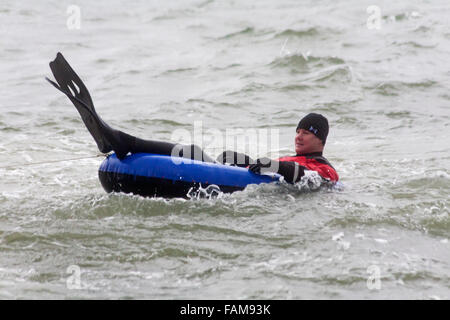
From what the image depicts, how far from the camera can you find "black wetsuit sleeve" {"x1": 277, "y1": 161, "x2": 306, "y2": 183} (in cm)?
665

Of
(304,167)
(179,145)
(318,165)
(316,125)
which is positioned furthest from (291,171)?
(179,145)

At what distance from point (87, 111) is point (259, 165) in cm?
162

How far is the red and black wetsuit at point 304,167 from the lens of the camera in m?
6.68

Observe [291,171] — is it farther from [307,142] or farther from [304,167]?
[307,142]

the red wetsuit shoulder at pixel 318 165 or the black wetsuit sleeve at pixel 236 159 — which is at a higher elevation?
the black wetsuit sleeve at pixel 236 159

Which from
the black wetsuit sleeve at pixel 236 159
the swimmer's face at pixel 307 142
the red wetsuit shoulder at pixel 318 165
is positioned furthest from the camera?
the swimmer's face at pixel 307 142

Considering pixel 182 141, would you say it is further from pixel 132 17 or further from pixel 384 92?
pixel 132 17

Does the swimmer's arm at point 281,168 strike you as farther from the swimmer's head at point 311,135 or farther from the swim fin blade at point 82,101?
the swim fin blade at point 82,101

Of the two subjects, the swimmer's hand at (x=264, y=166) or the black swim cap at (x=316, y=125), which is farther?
the black swim cap at (x=316, y=125)

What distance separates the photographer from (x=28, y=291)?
4902mm

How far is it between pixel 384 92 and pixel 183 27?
765 centimetres

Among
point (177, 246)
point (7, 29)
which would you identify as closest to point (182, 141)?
point (177, 246)

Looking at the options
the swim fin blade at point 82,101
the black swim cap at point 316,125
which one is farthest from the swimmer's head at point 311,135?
the swim fin blade at point 82,101

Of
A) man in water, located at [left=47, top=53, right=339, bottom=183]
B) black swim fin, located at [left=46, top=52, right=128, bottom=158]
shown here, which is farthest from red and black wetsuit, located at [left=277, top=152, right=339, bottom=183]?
black swim fin, located at [left=46, top=52, right=128, bottom=158]
